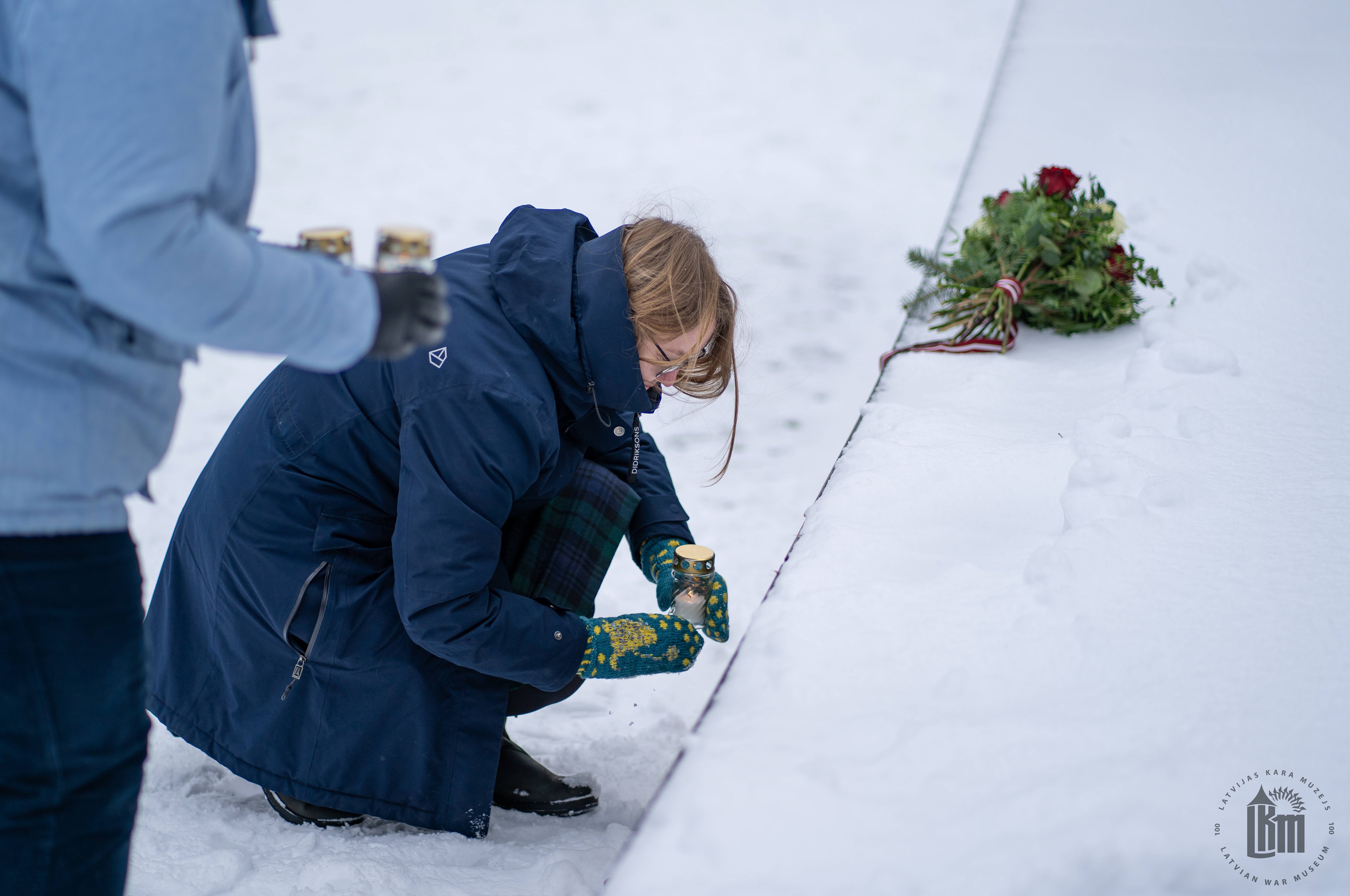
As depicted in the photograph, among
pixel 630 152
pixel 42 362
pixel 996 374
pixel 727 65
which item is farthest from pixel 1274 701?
pixel 727 65

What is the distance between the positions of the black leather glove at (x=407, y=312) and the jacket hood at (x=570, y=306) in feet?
1.44

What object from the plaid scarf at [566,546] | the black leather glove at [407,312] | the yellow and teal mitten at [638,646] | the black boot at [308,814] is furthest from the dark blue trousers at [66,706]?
the plaid scarf at [566,546]

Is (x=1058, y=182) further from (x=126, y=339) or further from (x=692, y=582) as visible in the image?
(x=126, y=339)

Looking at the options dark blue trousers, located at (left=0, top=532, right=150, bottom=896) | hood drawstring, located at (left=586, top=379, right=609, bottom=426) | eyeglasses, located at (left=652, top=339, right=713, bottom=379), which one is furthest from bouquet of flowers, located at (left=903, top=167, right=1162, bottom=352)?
dark blue trousers, located at (left=0, top=532, right=150, bottom=896)

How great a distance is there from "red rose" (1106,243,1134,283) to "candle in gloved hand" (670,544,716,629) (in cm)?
138

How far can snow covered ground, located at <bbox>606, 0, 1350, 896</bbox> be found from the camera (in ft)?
3.28

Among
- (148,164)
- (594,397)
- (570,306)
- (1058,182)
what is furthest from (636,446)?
(1058,182)

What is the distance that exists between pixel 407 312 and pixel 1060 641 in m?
0.86

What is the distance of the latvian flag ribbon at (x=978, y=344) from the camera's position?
240 cm

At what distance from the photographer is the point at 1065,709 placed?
113 centimetres

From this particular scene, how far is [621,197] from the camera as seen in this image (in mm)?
4766

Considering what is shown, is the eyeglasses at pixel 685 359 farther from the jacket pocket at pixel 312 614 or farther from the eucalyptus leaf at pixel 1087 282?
the eucalyptus leaf at pixel 1087 282

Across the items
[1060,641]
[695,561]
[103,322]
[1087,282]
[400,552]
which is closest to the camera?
[103,322]

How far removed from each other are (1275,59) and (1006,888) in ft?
14.7
